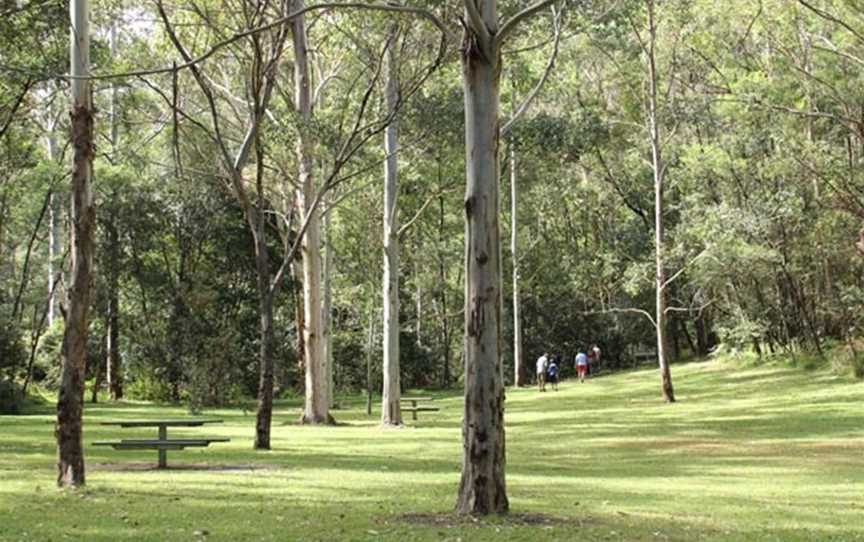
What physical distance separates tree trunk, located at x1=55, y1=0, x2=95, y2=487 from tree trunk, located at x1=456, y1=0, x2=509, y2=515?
4.58 metres

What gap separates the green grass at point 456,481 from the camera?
9312 mm

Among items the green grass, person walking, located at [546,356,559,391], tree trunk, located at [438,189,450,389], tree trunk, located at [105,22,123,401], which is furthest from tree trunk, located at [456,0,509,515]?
tree trunk, located at [438,189,450,389]

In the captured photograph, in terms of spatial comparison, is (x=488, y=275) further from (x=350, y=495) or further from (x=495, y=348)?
(x=350, y=495)

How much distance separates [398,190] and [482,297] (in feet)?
68.0

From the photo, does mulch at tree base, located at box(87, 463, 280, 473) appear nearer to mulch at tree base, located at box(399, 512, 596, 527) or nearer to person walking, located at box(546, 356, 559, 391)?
mulch at tree base, located at box(399, 512, 596, 527)

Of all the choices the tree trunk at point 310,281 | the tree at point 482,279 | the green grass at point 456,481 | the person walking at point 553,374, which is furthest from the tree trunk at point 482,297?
the person walking at point 553,374

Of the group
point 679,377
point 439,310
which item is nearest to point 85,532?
point 679,377

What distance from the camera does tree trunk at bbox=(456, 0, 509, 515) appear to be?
952 cm

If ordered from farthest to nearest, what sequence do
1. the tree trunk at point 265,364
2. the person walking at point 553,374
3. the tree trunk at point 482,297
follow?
the person walking at point 553,374, the tree trunk at point 265,364, the tree trunk at point 482,297

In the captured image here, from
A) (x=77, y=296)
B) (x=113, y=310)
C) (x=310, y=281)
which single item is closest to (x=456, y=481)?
(x=77, y=296)

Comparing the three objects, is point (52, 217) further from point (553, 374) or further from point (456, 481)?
point (456, 481)

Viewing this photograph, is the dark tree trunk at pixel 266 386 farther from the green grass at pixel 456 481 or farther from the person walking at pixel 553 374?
the person walking at pixel 553 374

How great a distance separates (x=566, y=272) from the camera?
179 ft

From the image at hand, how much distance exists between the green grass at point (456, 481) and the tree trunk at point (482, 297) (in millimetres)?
397
